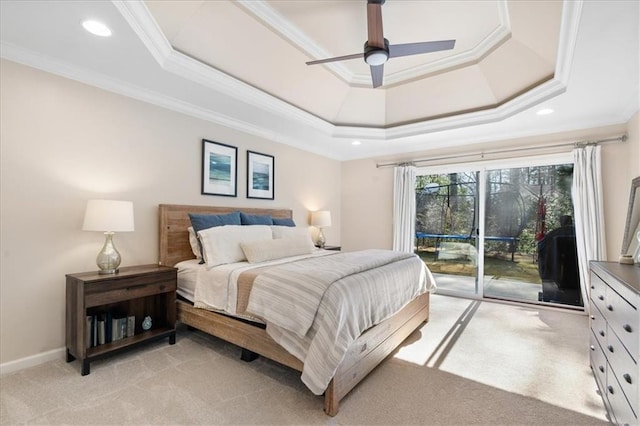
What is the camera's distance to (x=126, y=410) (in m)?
1.87

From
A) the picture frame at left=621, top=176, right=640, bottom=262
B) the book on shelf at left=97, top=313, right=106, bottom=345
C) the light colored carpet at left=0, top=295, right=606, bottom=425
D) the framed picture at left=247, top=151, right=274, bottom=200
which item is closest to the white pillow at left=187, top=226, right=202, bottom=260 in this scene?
the light colored carpet at left=0, top=295, right=606, bottom=425

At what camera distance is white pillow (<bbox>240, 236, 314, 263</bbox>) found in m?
2.94

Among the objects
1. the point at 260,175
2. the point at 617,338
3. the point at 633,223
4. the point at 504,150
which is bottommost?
the point at 617,338

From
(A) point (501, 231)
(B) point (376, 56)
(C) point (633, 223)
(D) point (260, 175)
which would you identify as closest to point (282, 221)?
(D) point (260, 175)

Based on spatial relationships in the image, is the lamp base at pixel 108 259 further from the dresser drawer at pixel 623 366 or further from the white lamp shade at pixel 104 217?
the dresser drawer at pixel 623 366

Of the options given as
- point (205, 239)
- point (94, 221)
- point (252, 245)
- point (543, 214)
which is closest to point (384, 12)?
point (252, 245)

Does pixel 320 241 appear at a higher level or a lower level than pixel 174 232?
lower

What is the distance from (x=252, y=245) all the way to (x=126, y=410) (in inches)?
60.0

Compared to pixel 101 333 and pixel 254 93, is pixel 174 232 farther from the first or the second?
pixel 254 93

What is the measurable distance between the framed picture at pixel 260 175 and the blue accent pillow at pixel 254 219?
1.45ft

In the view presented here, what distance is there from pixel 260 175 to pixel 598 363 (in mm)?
3930

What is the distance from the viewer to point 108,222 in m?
2.44

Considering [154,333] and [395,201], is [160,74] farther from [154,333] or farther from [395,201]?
[395,201]

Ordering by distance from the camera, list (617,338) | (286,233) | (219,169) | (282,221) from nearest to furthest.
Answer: (617,338) < (286,233) < (219,169) < (282,221)
